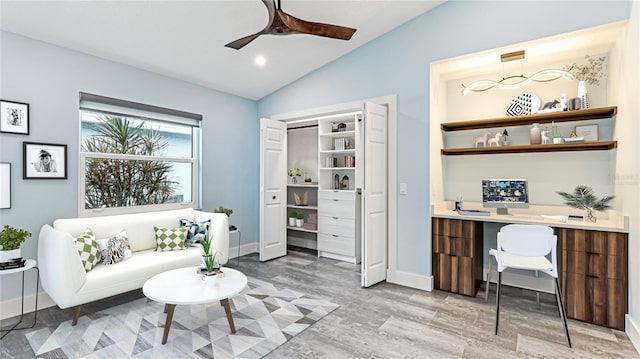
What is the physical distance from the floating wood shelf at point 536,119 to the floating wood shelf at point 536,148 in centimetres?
29

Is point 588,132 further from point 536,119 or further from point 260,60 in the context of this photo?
point 260,60

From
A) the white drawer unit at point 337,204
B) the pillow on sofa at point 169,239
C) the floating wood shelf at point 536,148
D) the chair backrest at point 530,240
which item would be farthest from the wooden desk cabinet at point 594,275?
the pillow on sofa at point 169,239

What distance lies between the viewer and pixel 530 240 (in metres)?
2.64

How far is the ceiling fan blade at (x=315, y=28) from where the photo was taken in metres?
2.50

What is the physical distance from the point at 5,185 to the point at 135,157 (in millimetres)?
1241

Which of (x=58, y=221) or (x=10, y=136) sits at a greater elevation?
(x=10, y=136)

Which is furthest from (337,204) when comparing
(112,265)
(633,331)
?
(633,331)

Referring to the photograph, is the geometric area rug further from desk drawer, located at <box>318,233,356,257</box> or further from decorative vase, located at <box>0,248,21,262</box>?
desk drawer, located at <box>318,233,356,257</box>

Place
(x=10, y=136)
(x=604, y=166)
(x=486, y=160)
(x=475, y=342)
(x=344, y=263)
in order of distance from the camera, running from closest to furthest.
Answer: (x=475, y=342), (x=10, y=136), (x=604, y=166), (x=486, y=160), (x=344, y=263)

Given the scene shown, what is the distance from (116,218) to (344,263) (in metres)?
3.01

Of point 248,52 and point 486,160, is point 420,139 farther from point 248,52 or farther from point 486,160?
point 248,52

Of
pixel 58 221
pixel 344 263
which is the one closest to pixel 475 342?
pixel 344 263

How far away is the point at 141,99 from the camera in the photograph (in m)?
3.89

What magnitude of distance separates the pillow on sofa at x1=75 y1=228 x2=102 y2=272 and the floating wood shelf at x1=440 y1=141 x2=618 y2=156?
388 centimetres
